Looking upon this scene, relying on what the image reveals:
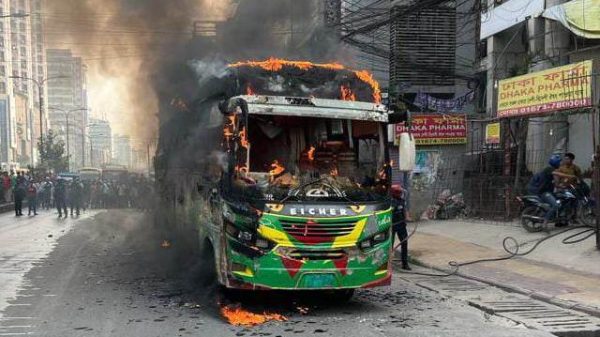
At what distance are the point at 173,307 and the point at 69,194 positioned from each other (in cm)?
1934

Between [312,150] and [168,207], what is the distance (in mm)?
5112

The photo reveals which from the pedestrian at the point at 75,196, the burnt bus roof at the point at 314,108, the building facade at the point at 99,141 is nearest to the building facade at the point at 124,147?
the pedestrian at the point at 75,196

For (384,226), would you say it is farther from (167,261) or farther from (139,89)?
(139,89)

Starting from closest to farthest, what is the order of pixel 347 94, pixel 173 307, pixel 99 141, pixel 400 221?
pixel 173 307
pixel 347 94
pixel 400 221
pixel 99 141

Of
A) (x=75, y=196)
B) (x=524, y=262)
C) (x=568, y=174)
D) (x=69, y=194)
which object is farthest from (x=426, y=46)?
(x=69, y=194)

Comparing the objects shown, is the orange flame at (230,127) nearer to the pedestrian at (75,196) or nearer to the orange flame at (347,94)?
the orange flame at (347,94)

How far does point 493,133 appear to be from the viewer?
50.6 feet

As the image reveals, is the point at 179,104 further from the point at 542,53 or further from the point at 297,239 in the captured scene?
the point at 542,53

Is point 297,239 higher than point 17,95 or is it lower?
lower

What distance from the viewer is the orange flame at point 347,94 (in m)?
6.59

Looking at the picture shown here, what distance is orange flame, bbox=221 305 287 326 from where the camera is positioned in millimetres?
5691

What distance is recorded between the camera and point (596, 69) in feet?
40.5

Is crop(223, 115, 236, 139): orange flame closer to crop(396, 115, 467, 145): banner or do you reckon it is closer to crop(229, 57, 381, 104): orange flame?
crop(229, 57, 381, 104): orange flame

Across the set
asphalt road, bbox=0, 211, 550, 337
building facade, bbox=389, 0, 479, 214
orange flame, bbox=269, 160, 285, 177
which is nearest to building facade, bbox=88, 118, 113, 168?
building facade, bbox=389, 0, 479, 214
